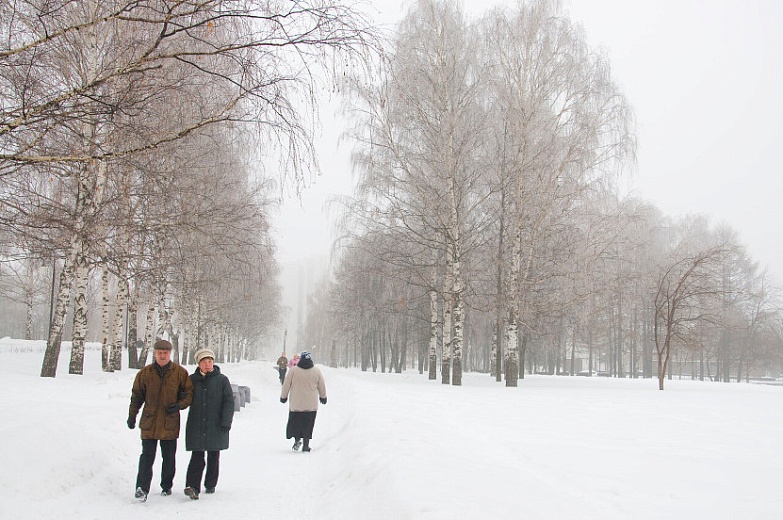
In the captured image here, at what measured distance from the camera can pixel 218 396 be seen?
632cm

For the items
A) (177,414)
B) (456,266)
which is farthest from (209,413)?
(456,266)

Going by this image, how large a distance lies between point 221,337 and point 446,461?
139 feet

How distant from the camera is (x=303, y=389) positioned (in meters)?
9.22

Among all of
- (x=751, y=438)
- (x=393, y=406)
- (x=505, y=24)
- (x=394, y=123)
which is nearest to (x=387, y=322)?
(x=394, y=123)

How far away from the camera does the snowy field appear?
4.59m

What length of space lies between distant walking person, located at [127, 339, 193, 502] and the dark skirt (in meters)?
3.13

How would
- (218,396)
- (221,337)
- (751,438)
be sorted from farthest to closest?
(221,337), (751,438), (218,396)

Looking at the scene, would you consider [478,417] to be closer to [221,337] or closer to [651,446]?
[651,446]

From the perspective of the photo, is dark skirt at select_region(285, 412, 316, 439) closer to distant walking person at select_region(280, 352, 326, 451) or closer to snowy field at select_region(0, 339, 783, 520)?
distant walking person at select_region(280, 352, 326, 451)

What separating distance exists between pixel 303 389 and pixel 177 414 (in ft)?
11.3

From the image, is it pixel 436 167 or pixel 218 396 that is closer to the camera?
pixel 218 396

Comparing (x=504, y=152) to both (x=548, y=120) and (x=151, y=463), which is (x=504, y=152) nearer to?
(x=548, y=120)

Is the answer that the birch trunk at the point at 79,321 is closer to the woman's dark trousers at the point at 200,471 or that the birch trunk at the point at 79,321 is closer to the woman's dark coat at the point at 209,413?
the woman's dark coat at the point at 209,413

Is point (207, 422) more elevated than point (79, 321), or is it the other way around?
point (79, 321)
